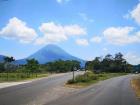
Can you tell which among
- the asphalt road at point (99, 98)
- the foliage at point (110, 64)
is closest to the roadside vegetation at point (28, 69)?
the foliage at point (110, 64)

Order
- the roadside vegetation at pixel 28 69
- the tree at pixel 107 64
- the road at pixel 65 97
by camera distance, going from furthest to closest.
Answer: the tree at pixel 107 64 < the roadside vegetation at pixel 28 69 < the road at pixel 65 97

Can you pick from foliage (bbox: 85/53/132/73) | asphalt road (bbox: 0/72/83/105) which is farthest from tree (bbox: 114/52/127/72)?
asphalt road (bbox: 0/72/83/105)

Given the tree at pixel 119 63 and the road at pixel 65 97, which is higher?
the tree at pixel 119 63

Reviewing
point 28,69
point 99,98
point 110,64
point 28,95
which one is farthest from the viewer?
point 110,64

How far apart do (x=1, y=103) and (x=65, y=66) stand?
120598mm

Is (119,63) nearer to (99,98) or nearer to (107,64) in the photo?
(107,64)

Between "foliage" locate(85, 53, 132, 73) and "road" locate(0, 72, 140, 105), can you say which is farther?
"foliage" locate(85, 53, 132, 73)

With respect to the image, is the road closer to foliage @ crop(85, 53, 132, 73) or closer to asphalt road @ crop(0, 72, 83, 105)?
asphalt road @ crop(0, 72, 83, 105)

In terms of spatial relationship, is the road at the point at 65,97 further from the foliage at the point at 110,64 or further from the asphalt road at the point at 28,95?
the foliage at the point at 110,64

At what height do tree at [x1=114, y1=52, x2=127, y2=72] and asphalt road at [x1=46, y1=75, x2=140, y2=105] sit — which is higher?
tree at [x1=114, y1=52, x2=127, y2=72]

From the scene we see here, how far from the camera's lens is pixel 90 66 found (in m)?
163

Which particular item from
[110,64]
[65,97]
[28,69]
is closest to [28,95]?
[65,97]

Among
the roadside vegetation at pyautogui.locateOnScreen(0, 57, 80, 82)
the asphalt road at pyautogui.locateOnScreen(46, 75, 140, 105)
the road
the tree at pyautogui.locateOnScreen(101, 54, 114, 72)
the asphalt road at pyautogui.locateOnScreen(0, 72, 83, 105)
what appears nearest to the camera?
the asphalt road at pyautogui.locateOnScreen(46, 75, 140, 105)

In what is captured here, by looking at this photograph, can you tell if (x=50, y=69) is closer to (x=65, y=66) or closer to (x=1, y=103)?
(x=65, y=66)
